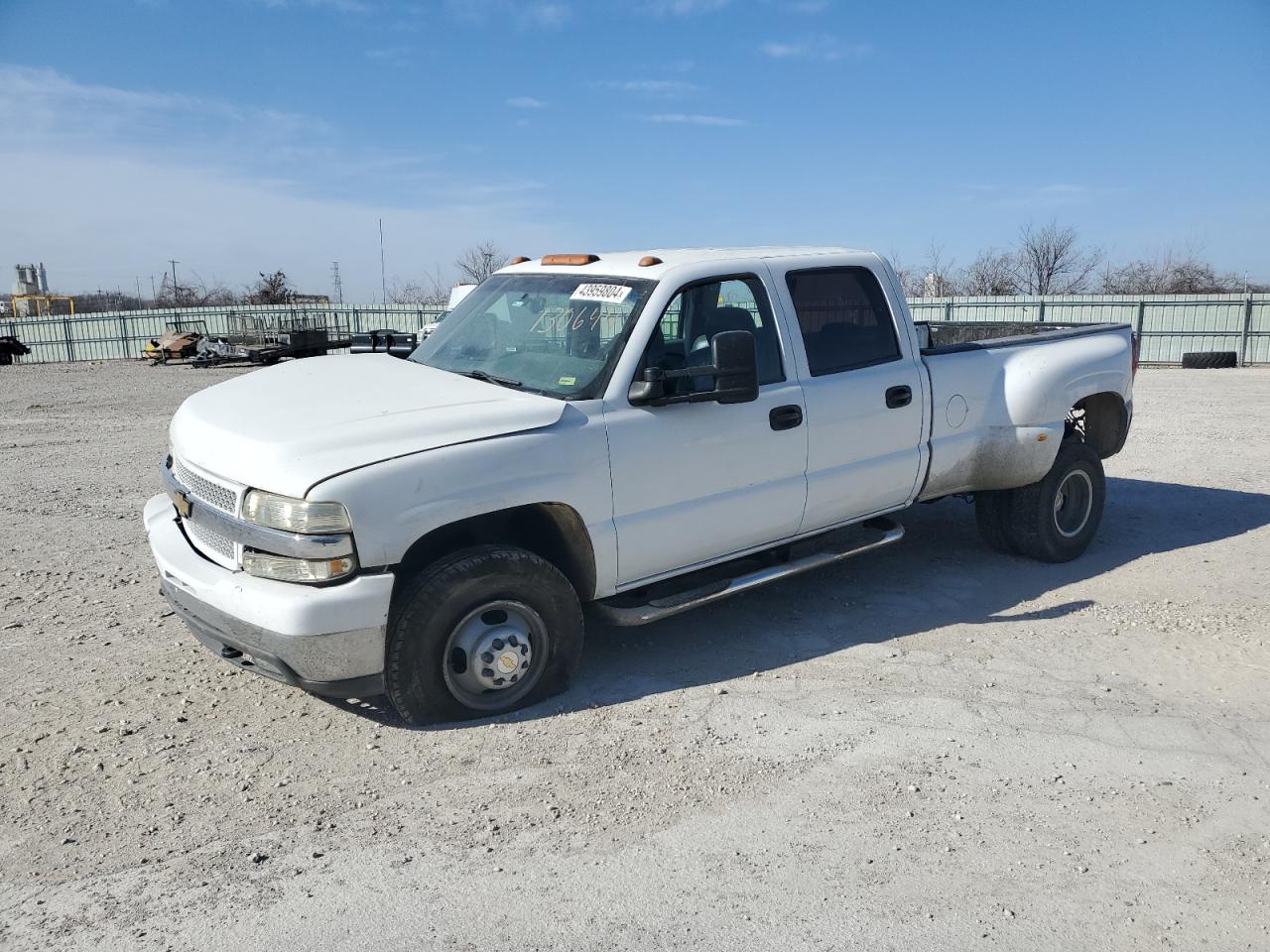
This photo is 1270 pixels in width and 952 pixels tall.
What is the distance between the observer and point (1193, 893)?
120 inches

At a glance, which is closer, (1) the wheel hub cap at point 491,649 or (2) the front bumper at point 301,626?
(2) the front bumper at point 301,626

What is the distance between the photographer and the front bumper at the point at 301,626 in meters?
3.65

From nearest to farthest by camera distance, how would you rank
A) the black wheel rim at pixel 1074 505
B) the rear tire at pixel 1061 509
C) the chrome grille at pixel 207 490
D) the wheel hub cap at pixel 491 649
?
the chrome grille at pixel 207 490 < the wheel hub cap at pixel 491 649 < the rear tire at pixel 1061 509 < the black wheel rim at pixel 1074 505

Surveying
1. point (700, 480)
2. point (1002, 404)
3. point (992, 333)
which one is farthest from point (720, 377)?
point (992, 333)

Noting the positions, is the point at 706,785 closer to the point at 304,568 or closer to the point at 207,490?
the point at 304,568

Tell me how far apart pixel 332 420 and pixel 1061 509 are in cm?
486

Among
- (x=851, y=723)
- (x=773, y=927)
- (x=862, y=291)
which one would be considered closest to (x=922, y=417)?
(x=862, y=291)

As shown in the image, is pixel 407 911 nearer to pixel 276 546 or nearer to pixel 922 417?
pixel 276 546

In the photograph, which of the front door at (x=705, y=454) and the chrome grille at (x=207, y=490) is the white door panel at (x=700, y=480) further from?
the chrome grille at (x=207, y=490)

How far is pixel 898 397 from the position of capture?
5.42m

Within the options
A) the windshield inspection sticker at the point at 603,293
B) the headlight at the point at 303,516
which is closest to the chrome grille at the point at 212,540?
the headlight at the point at 303,516

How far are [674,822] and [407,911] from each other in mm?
967

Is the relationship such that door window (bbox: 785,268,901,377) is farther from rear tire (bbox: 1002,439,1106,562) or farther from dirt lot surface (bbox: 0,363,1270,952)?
rear tire (bbox: 1002,439,1106,562)

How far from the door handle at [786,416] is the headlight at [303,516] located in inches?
85.5
